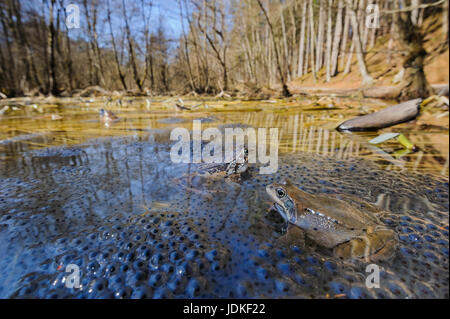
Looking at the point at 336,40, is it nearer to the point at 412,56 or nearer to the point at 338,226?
the point at 412,56

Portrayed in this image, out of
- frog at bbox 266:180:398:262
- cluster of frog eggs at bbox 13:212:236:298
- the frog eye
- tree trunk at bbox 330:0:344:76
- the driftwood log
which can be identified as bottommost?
cluster of frog eggs at bbox 13:212:236:298

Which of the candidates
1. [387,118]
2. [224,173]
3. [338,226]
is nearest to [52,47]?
[224,173]

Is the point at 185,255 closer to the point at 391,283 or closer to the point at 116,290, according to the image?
the point at 116,290

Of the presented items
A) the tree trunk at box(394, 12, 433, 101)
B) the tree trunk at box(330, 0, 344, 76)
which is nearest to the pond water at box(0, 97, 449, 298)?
the tree trunk at box(394, 12, 433, 101)

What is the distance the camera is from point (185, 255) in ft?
4.06

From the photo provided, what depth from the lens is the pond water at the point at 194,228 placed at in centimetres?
105

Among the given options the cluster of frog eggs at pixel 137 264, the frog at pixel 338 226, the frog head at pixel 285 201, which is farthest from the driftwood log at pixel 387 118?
the cluster of frog eggs at pixel 137 264

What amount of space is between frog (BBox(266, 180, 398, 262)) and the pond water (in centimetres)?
6

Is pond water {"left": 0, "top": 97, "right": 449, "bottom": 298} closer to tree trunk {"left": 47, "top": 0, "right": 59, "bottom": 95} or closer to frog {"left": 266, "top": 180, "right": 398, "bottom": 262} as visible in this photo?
frog {"left": 266, "top": 180, "right": 398, "bottom": 262}

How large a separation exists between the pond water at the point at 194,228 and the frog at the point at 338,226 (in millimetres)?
59

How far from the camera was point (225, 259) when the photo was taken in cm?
121

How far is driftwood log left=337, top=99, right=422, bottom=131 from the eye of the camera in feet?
13.2

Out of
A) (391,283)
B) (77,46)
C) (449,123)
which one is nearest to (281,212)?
(391,283)
